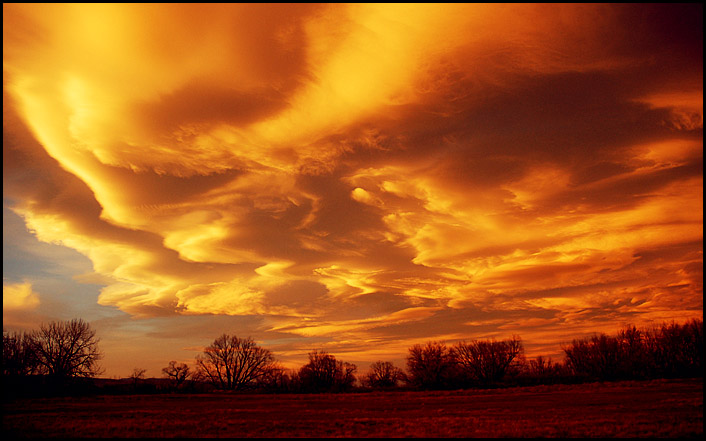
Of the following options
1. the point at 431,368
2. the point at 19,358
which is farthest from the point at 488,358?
the point at 19,358

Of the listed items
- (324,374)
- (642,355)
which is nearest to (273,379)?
(324,374)

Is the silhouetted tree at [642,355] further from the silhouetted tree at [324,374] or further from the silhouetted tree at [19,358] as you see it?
the silhouetted tree at [19,358]

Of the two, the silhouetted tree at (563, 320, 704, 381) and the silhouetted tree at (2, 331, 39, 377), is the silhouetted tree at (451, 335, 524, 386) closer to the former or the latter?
the silhouetted tree at (563, 320, 704, 381)

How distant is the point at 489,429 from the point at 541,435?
3369mm

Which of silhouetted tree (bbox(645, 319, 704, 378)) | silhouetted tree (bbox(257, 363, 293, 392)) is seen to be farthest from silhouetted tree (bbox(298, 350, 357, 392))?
silhouetted tree (bbox(645, 319, 704, 378))

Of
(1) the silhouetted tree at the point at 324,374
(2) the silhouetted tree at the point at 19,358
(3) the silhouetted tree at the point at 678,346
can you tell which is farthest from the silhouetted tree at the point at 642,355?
(2) the silhouetted tree at the point at 19,358

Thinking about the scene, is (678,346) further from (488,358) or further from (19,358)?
(19,358)

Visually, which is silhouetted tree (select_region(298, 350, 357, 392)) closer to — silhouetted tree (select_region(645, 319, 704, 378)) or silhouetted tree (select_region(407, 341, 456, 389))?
silhouetted tree (select_region(407, 341, 456, 389))

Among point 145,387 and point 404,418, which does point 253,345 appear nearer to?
point 145,387

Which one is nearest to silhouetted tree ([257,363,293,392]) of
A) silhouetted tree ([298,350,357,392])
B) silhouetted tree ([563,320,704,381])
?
silhouetted tree ([298,350,357,392])

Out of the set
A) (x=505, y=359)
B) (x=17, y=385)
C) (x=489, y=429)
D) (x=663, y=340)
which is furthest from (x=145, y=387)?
(x=663, y=340)

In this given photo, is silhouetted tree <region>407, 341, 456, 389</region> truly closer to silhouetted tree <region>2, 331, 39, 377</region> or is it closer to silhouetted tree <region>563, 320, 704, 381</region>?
silhouetted tree <region>563, 320, 704, 381</region>

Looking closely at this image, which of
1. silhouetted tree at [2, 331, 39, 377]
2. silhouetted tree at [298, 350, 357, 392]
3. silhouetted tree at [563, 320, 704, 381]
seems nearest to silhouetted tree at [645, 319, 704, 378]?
silhouetted tree at [563, 320, 704, 381]

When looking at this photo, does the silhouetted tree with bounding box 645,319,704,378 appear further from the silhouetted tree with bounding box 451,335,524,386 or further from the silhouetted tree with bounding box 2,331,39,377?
the silhouetted tree with bounding box 2,331,39,377
